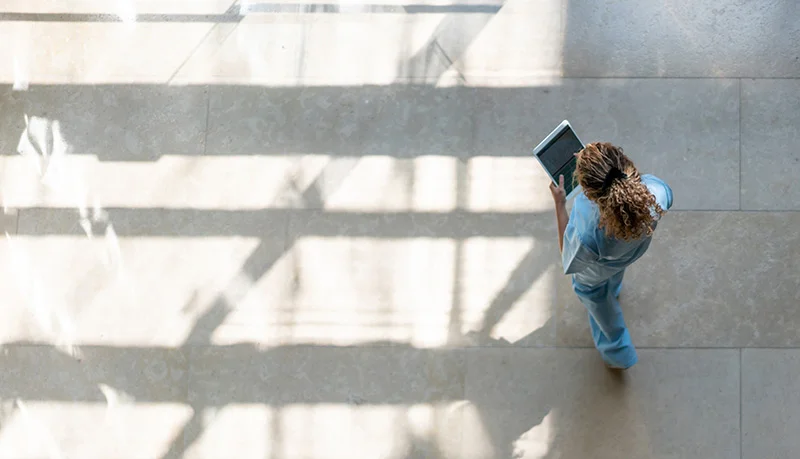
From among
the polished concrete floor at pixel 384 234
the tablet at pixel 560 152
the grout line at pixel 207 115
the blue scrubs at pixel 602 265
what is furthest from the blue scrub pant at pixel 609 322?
the grout line at pixel 207 115

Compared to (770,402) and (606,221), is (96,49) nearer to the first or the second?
(606,221)

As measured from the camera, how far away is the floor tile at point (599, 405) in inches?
126

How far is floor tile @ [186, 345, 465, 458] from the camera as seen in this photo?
128 inches

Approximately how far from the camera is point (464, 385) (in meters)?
3.26

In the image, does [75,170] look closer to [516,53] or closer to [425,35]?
[425,35]

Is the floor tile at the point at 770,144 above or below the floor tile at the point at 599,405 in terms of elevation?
above

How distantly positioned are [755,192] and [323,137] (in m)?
2.04

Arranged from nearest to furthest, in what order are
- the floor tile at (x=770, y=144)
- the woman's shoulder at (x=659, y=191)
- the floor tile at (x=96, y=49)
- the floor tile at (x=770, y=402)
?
1. the woman's shoulder at (x=659, y=191)
2. the floor tile at (x=770, y=402)
3. the floor tile at (x=770, y=144)
4. the floor tile at (x=96, y=49)

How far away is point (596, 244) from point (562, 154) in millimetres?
657

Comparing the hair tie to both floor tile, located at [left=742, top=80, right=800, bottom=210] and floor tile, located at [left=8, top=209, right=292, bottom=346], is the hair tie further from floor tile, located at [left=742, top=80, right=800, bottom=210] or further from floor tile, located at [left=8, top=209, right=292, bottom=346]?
floor tile, located at [left=8, top=209, right=292, bottom=346]

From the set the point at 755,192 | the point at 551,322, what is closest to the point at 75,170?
the point at 551,322

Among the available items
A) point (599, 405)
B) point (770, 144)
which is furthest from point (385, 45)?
point (599, 405)

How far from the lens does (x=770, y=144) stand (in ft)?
10.9

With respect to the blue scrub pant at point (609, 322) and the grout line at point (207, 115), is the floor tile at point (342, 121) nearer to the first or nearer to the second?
the grout line at point (207, 115)
